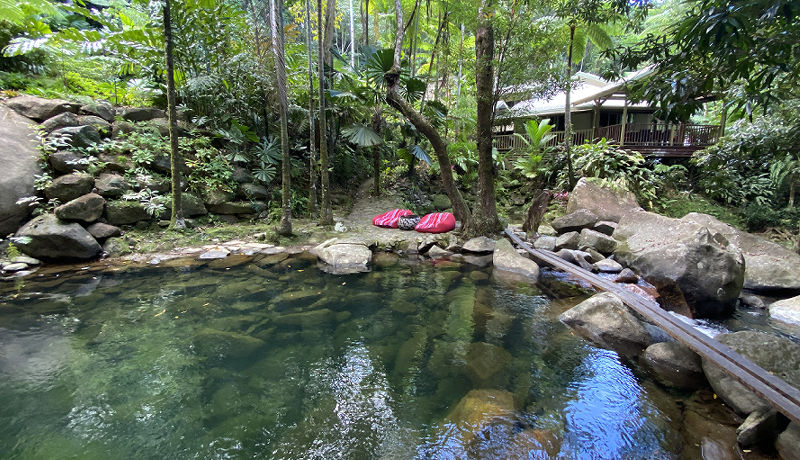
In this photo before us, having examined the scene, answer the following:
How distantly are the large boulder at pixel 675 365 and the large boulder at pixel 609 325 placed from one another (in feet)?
0.75

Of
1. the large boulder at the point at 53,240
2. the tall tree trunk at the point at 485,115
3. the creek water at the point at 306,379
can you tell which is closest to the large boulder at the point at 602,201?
the tall tree trunk at the point at 485,115

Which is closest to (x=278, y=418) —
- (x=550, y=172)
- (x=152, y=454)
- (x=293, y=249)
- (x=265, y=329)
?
(x=152, y=454)

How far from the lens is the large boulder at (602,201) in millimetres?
8594

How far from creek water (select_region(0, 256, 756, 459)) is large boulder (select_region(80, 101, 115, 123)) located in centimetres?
463

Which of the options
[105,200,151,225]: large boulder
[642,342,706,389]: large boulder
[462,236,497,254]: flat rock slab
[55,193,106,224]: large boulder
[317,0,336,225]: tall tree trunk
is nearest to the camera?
[642,342,706,389]: large boulder

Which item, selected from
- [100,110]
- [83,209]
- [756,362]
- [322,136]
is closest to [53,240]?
[83,209]

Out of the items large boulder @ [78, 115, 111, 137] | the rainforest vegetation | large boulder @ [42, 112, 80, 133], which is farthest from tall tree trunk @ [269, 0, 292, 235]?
large boulder @ [42, 112, 80, 133]

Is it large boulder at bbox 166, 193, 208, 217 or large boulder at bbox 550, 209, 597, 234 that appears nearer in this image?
large boulder at bbox 166, 193, 208, 217

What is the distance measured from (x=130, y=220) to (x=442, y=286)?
254 inches

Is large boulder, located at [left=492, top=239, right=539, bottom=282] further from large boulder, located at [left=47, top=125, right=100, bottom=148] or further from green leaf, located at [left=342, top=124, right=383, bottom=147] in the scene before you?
large boulder, located at [left=47, top=125, right=100, bottom=148]

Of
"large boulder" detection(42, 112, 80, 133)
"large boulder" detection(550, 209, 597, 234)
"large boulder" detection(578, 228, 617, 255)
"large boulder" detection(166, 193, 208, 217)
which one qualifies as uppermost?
"large boulder" detection(42, 112, 80, 133)

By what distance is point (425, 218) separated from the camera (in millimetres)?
9250

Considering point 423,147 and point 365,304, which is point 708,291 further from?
point 423,147

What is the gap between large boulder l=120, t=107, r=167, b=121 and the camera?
8547 millimetres
